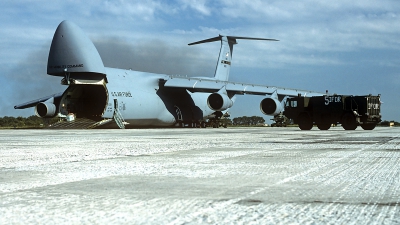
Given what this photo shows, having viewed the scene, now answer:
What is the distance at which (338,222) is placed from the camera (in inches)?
119

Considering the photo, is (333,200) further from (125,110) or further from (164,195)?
(125,110)

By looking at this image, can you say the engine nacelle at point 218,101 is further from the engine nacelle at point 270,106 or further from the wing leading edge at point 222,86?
the engine nacelle at point 270,106

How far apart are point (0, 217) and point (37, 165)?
402cm

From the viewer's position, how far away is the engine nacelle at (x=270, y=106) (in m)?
36.8

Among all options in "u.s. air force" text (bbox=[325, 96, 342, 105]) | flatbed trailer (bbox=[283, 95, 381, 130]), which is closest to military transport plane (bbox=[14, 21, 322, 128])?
flatbed trailer (bbox=[283, 95, 381, 130])

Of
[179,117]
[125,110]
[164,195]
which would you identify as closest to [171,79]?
[179,117]

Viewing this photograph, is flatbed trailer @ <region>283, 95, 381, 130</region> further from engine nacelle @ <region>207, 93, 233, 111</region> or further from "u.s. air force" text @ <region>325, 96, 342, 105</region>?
engine nacelle @ <region>207, 93, 233, 111</region>

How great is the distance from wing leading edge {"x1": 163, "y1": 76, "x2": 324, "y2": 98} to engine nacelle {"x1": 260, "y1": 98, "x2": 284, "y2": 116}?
2.86m

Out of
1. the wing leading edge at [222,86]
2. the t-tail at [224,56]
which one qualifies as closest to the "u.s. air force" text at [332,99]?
the wing leading edge at [222,86]

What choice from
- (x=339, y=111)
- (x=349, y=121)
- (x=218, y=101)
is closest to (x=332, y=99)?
(x=339, y=111)

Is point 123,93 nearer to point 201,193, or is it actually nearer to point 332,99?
point 332,99

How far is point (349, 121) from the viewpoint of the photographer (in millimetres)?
29281

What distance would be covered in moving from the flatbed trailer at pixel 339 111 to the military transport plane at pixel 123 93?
5.63 m

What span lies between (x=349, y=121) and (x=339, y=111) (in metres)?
0.85
